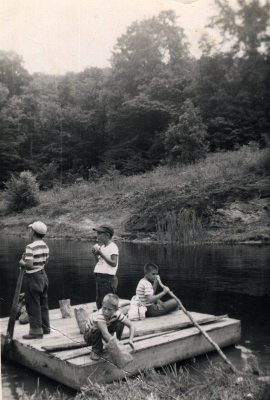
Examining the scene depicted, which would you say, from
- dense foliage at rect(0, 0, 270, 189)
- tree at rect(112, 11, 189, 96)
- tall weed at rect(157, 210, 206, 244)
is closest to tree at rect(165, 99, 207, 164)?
dense foliage at rect(0, 0, 270, 189)

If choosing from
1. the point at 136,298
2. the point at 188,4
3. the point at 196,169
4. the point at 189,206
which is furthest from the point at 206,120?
the point at 189,206

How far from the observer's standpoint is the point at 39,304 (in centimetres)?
498

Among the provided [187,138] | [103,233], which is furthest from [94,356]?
[187,138]

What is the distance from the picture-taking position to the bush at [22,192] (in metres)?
5.91

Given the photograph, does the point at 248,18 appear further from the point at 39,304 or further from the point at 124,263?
the point at 124,263

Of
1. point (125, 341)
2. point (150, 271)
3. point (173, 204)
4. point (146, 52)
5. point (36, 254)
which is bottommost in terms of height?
point (125, 341)

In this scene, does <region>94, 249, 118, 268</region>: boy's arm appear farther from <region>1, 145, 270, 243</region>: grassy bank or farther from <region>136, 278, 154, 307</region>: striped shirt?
<region>1, 145, 270, 243</region>: grassy bank

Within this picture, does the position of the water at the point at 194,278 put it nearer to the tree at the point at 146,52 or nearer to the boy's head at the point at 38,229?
the boy's head at the point at 38,229

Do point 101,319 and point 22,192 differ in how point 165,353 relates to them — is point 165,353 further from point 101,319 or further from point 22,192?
point 22,192

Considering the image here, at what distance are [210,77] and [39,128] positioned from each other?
7.17 ft

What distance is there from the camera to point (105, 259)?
512 centimetres

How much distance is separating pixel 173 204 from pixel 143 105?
9.60 feet

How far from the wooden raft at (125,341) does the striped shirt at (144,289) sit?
0.81 feet

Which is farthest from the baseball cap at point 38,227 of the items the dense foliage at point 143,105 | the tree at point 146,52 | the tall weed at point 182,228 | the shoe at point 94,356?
the tall weed at point 182,228
